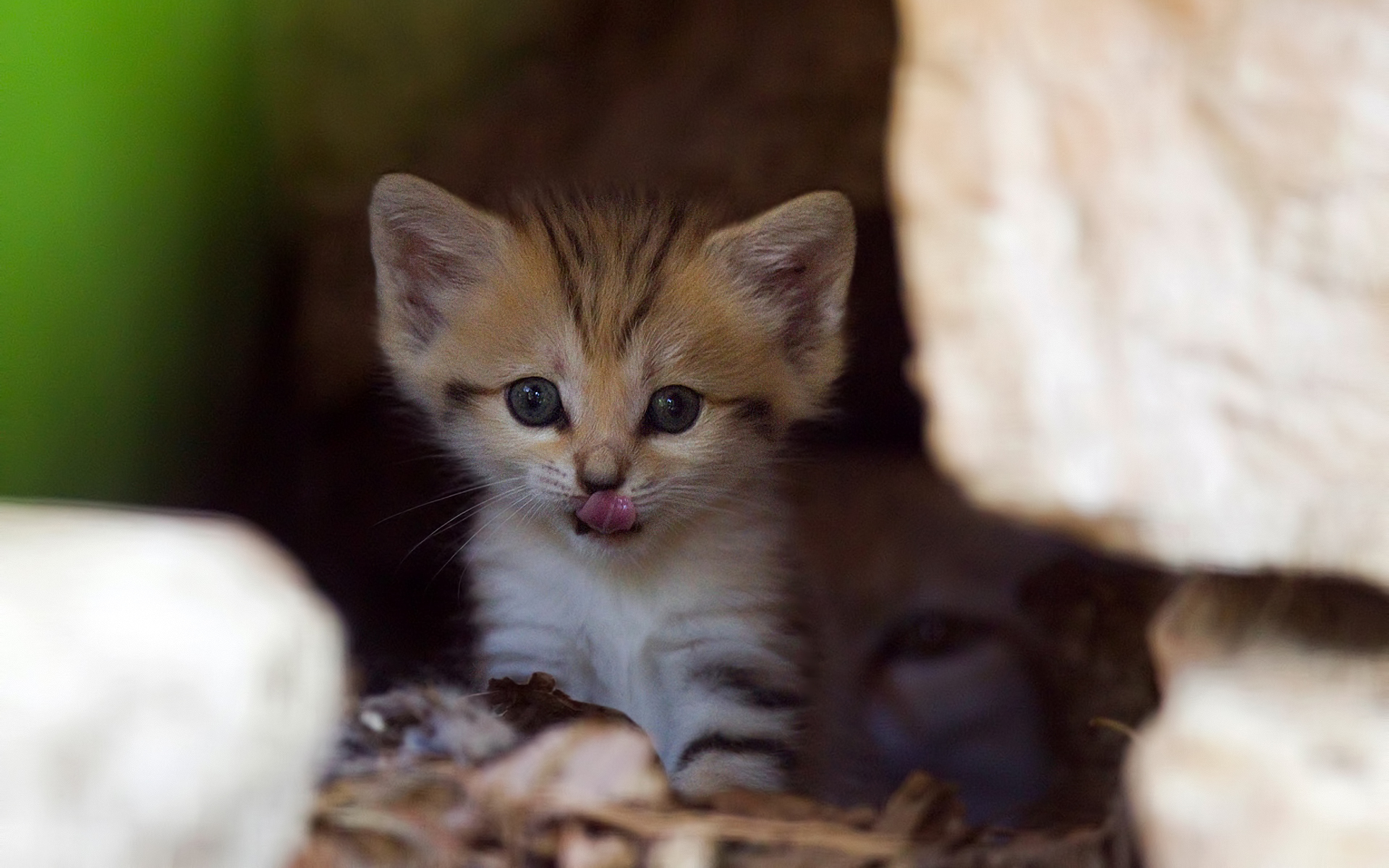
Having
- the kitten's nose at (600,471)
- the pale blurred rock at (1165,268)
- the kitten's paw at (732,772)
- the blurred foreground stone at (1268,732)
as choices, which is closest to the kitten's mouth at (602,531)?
the kitten's nose at (600,471)

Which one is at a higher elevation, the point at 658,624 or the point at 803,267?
the point at 803,267

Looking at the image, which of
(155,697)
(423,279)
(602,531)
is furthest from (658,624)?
(155,697)

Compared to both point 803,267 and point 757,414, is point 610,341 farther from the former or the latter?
point 803,267

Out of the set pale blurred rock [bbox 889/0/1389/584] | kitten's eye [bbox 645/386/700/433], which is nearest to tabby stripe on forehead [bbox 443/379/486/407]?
kitten's eye [bbox 645/386/700/433]

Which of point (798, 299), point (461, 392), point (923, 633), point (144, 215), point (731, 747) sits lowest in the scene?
point (923, 633)

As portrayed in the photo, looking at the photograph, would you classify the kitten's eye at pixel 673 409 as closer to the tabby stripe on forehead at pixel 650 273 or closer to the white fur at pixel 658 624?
the tabby stripe on forehead at pixel 650 273

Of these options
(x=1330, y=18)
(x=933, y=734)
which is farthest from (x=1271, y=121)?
(x=933, y=734)
